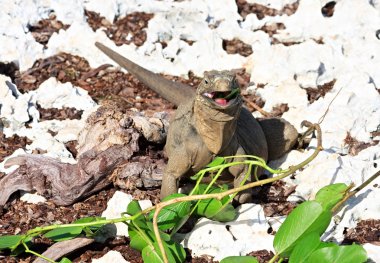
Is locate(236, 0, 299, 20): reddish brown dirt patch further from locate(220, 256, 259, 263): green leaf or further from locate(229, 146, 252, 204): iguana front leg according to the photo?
locate(220, 256, 259, 263): green leaf

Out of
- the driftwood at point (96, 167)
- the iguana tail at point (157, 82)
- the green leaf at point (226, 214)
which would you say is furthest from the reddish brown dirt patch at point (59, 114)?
the green leaf at point (226, 214)

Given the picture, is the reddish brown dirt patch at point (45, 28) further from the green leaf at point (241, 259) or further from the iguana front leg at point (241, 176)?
the green leaf at point (241, 259)

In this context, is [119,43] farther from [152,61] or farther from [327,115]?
[327,115]

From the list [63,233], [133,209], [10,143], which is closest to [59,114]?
[10,143]

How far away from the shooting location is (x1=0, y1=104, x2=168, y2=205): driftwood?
486 centimetres

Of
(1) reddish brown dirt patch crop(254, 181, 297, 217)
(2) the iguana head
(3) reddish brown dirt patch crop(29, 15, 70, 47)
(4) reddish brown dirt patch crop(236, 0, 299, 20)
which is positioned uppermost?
(2) the iguana head

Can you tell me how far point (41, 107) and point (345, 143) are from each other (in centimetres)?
221

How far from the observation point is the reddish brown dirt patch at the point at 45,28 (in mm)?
6648

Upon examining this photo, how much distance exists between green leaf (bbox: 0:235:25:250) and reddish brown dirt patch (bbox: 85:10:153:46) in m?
2.78

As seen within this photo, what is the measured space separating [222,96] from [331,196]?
31.6 inches

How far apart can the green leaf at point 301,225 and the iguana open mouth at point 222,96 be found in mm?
742

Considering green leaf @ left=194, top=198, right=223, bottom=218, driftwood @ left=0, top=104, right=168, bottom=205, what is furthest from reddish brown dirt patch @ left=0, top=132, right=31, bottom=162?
green leaf @ left=194, top=198, right=223, bottom=218

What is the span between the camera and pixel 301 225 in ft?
12.6

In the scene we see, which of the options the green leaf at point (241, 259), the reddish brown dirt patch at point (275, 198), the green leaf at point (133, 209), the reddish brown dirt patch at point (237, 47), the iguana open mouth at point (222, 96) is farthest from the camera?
the reddish brown dirt patch at point (237, 47)
